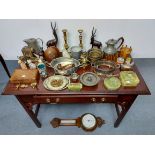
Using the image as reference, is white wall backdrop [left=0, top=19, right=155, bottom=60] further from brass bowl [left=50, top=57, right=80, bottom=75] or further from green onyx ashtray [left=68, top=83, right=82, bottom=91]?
green onyx ashtray [left=68, top=83, right=82, bottom=91]

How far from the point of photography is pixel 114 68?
1.87m

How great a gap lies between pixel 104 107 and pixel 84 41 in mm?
1217

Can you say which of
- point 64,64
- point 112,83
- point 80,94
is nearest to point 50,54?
point 64,64

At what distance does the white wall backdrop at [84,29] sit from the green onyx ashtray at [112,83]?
1315 millimetres

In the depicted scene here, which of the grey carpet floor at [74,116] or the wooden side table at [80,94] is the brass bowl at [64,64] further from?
the grey carpet floor at [74,116]

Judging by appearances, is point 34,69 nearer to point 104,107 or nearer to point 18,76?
point 18,76

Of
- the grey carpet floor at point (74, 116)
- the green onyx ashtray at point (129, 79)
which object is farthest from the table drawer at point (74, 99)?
the grey carpet floor at point (74, 116)

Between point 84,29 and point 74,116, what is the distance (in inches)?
56.4

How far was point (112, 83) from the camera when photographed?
5.49 feet

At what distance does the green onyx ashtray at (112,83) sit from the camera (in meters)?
1.63

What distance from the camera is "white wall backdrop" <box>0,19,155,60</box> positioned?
2695mm

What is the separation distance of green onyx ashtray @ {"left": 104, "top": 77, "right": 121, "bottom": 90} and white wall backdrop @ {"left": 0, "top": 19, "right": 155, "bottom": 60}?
Result: 1.32 meters

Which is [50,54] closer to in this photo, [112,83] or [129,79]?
[112,83]

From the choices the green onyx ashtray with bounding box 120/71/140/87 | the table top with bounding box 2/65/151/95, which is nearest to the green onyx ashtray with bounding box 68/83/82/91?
the table top with bounding box 2/65/151/95
